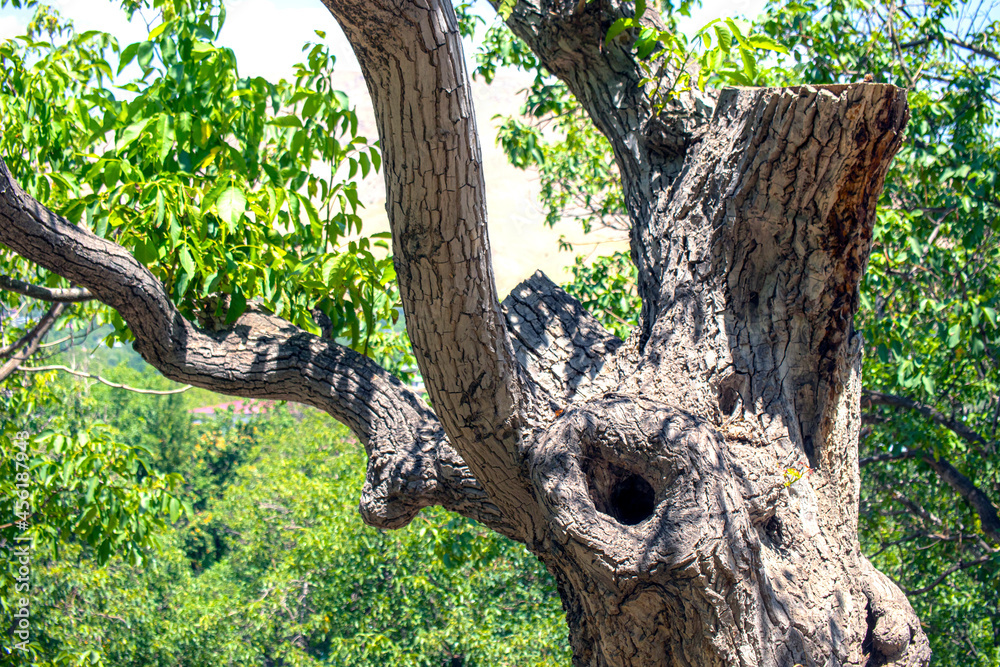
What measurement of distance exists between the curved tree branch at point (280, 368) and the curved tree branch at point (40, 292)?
293 millimetres

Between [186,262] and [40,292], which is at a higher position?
[186,262]

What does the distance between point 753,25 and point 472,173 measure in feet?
17.0

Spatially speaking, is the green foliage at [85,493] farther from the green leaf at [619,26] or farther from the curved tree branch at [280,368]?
the green leaf at [619,26]

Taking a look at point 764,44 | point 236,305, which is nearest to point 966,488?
point 764,44

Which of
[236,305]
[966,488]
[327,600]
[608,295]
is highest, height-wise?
[608,295]

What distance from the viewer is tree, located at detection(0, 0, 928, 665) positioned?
65.1 inches

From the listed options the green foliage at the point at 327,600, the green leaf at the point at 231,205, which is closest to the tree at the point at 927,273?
the green leaf at the point at 231,205

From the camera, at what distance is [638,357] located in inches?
87.2

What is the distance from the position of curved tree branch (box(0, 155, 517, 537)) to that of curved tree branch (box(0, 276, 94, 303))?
0.29m

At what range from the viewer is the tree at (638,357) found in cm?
165

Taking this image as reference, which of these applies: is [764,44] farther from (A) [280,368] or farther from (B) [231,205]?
(A) [280,368]

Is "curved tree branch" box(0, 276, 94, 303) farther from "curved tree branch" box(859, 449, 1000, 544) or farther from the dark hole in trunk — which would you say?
"curved tree branch" box(859, 449, 1000, 544)

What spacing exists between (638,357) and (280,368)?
3.77 feet

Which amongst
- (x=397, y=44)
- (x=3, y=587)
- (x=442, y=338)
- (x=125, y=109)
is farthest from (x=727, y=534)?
(x=3, y=587)
